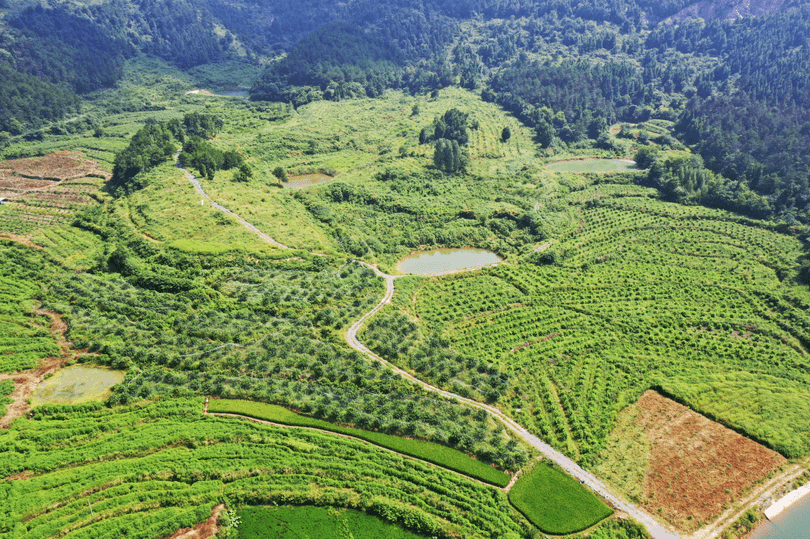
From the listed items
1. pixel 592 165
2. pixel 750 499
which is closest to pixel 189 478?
pixel 750 499

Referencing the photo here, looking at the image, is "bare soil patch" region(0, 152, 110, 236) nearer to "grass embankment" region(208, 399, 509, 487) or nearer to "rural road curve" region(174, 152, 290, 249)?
"rural road curve" region(174, 152, 290, 249)

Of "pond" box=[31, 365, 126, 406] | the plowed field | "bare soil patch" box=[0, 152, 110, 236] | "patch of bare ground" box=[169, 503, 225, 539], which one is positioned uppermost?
"bare soil patch" box=[0, 152, 110, 236]

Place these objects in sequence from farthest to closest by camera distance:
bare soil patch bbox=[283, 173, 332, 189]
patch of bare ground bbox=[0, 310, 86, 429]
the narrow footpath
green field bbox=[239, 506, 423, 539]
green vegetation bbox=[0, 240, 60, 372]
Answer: bare soil patch bbox=[283, 173, 332, 189] → green vegetation bbox=[0, 240, 60, 372] → patch of bare ground bbox=[0, 310, 86, 429] → the narrow footpath → green field bbox=[239, 506, 423, 539]

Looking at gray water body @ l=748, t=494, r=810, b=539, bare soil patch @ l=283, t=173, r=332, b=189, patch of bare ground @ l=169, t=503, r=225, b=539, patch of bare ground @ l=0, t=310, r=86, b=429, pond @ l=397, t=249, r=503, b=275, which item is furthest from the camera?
bare soil patch @ l=283, t=173, r=332, b=189

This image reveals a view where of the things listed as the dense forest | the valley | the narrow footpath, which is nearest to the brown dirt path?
the valley

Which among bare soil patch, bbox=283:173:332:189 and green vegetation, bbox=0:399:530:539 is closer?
green vegetation, bbox=0:399:530:539

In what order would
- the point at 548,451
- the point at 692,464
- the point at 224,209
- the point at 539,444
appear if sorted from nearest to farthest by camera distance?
the point at 548,451
the point at 692,464
the point at 539,444
the point at 224,209

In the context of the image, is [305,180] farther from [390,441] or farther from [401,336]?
[390,441]

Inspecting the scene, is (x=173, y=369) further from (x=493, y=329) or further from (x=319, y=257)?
(x=493, y=329)
